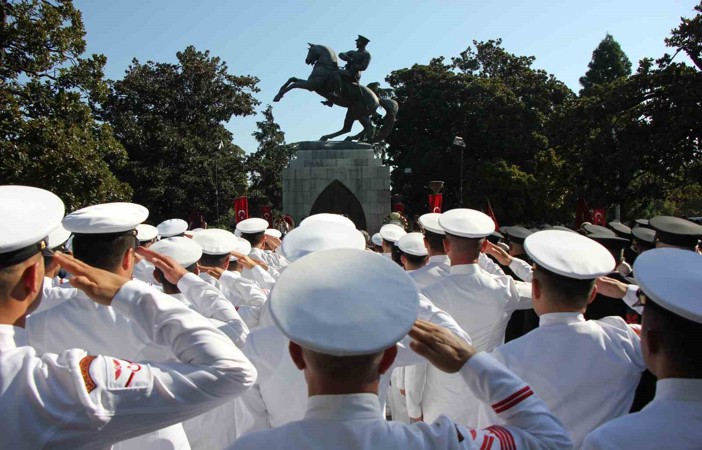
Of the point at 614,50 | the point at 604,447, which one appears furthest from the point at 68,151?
the point at 614,50

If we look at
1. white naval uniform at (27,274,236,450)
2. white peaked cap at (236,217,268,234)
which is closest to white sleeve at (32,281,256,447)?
white naval uniform at (27,274,236,450)

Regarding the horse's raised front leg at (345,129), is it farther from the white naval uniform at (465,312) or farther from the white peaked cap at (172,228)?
the white naval uniform at (465,312)

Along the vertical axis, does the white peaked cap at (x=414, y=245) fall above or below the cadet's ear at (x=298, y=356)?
below

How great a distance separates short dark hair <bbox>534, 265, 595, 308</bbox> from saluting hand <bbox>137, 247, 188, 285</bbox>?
4.89 feet

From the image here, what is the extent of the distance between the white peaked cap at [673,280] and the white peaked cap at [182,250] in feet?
7.64

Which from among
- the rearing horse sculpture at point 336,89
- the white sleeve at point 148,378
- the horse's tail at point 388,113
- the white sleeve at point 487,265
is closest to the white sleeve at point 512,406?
the white sleeve at point 148,378

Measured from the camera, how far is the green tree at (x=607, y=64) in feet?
152

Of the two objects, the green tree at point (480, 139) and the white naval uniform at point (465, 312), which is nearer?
the white naval uniform at point (465, 312)

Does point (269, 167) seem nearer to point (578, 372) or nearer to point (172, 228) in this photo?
point (172, 228)

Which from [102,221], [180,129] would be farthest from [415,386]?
[180,129]

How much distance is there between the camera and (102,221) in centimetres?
234

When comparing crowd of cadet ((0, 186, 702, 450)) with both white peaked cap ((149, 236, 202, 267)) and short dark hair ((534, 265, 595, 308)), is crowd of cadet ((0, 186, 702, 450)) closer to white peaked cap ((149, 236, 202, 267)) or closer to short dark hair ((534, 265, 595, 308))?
short dark hair ((534, 265, 595, 308))

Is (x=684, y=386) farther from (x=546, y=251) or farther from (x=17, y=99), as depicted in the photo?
(x=17, y=99)

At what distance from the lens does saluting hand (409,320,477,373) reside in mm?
1366
